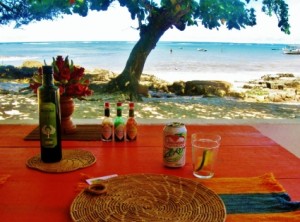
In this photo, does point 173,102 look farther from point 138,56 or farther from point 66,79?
point 66,79

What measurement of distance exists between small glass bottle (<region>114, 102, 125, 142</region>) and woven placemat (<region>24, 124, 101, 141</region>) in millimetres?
83

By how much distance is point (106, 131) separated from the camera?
1.19m

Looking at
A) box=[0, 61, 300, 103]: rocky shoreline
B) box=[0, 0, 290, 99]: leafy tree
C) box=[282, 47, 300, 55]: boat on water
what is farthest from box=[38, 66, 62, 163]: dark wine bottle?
box=[282, 47, 300, 55]: boat on water

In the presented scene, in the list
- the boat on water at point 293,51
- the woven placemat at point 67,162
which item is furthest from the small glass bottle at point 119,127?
the boat on water at point 293,51

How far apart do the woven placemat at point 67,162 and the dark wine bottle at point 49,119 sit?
2 centimetres

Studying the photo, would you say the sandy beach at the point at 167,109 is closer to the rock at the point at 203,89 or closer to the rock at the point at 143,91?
the rock at the point at 143,91

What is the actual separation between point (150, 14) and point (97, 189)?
463 centimetres

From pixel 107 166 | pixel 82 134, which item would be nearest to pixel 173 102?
pixel 82 134

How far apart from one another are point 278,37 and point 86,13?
2589 millimetres

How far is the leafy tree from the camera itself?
478 cm

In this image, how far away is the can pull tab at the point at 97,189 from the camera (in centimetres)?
75

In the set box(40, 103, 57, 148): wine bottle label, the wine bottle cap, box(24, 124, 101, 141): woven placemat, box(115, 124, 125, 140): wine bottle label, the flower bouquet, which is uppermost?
the wine bottle cap

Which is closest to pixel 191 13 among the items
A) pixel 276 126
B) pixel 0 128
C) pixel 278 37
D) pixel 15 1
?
pixel 278 37

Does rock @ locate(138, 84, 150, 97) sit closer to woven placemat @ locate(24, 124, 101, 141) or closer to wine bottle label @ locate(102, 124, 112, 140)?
woven placemat @ locate(24, 124, 101, 141)
